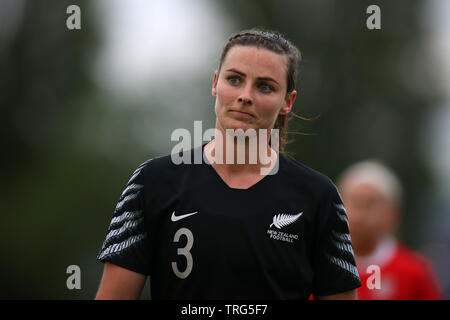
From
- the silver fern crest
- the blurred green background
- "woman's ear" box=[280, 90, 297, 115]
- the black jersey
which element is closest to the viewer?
the black jersey

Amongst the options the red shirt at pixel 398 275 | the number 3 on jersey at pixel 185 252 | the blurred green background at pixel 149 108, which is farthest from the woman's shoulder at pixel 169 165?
the blurred green background at pixel 149 108

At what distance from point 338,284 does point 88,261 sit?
12310 millimetres

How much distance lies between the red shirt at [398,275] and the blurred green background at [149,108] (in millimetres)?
8771

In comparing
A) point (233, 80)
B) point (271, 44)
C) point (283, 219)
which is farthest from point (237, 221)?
point (271, 44)

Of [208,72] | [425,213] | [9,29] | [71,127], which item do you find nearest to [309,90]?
[208,72]

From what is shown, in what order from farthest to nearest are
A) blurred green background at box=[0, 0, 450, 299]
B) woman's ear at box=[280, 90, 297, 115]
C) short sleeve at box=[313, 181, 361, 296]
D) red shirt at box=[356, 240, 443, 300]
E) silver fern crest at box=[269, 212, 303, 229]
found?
blurred green background at box=[0, 0, 450, 299] → red shirt at box=[356, 240, 443, 300] → woman's ear at box=[280, 90, 297, 115] → short sleeve at box=[313, 181, 361, 296] → silver fern crest at box=[269, 212, 303, 229]

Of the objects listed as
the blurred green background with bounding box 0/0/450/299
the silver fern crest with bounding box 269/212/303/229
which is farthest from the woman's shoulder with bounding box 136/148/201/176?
the blurred green background with bounding box 0/0/450/299

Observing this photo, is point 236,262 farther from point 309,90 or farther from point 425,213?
point 425,213

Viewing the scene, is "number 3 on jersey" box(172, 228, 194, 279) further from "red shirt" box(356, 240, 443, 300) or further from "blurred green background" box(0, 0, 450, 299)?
"blurred green background" box(0, 0, 450, 299)

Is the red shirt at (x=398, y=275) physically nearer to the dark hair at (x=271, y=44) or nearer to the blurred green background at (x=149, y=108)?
the dark hair at (x=271, y=44)

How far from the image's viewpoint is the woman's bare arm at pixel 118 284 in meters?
3.26

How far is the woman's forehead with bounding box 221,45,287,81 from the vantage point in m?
3.41

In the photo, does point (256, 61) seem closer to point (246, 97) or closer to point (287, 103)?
point (246, 97)

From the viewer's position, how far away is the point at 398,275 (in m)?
6.40
